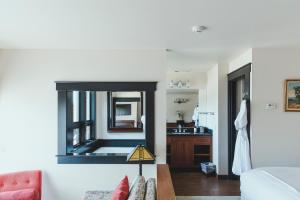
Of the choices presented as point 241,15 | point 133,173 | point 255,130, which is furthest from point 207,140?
point 241,15

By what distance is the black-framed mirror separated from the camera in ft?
13.6

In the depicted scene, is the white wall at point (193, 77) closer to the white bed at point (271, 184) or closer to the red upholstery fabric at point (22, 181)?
the white bed at point (271, 184)

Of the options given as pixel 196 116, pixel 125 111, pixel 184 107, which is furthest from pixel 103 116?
pixel 196 116

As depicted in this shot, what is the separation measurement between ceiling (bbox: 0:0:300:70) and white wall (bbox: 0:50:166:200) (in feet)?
0.62

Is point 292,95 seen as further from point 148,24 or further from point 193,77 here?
point 193,77

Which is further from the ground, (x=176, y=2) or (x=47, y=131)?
(x=176, y=2)

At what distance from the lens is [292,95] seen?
399 centimetres

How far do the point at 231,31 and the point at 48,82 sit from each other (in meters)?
2.72

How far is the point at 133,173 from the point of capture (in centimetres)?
402

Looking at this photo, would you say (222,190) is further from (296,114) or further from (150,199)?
(150,199)

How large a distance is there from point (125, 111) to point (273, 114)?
2.26 m

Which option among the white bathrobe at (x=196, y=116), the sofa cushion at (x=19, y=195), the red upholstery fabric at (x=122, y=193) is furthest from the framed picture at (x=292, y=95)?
the sofa cushion at (x=19, y=195)

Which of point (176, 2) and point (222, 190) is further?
point (222, 190)

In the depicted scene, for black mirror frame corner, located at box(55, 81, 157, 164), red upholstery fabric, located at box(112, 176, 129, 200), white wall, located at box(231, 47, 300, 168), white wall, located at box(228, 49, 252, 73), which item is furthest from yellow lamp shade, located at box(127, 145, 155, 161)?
white wall, located at box(228, 49, 252, 73)
